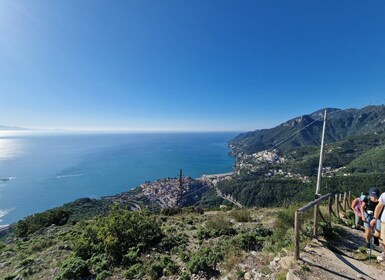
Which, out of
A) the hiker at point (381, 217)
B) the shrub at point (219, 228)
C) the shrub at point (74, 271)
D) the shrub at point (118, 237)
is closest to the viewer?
the hiker at point (381, 217)

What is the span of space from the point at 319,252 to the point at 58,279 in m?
6.91

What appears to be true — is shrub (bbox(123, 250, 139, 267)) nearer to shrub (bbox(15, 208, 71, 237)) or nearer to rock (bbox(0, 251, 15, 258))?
rock (bbox(0, 251, 15, 258))

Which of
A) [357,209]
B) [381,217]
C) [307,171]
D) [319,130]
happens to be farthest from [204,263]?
[319,130]

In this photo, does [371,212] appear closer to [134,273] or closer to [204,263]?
[204,263]

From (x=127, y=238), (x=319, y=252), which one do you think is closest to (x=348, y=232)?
(x=319, y=252)

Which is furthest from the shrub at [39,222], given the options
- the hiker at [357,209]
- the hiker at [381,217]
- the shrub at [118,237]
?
the hiker at [381,217]

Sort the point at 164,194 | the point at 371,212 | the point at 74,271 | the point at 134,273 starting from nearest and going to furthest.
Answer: the point at 371,212, the point at 134,273, the point at 74,271, the point at 164,194

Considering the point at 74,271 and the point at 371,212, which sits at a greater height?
the point at 371,212

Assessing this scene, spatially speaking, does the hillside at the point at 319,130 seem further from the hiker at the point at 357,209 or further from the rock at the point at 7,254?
the rock at the point at 7,254

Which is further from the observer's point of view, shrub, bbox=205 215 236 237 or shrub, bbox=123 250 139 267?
shrub, bbox=205 215 236 237

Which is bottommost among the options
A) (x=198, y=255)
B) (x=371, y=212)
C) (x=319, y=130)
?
(x=198, y=255)

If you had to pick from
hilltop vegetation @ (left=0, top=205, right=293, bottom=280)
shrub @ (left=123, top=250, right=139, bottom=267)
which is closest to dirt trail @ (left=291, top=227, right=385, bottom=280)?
hilltop vegetation @ (left=0, top=205, right=293, bottom=280)

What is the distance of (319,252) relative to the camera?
441cm

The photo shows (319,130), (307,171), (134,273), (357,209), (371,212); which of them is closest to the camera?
(371,212)
